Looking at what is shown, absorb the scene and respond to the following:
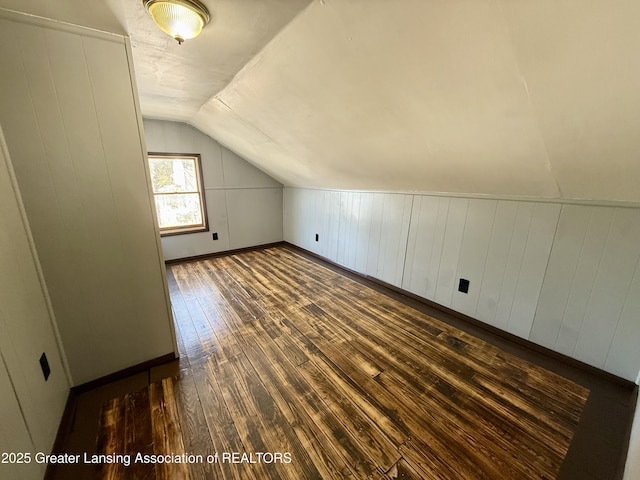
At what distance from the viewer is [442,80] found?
1.25 m

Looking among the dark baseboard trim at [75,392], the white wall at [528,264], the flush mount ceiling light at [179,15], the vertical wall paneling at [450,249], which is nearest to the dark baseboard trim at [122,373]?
the dark baseboard trim at [75,392]

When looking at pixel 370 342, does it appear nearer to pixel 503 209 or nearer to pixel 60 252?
pixel 503 209

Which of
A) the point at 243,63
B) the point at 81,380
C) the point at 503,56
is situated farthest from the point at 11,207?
the point at 503,56

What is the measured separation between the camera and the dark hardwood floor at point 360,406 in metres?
1.21

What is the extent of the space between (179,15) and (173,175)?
3.12 meters

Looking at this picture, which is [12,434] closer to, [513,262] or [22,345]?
[22,345]

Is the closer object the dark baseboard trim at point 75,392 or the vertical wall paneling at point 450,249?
the dark baseboard trim at point 75,392

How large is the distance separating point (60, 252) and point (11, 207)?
1.12 feet

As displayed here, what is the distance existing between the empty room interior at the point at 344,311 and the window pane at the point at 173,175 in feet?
4.72

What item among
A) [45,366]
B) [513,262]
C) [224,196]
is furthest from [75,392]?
[513,262]

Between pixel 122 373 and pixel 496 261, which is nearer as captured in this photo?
pixel 122 373

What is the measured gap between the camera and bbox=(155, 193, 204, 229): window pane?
385cm

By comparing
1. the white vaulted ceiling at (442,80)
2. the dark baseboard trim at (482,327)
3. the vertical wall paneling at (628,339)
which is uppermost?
the white vaulted ceiling at (442,80)

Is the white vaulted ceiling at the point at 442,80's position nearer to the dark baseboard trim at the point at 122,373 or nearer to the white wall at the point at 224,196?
the white wall at the point at 224,196
